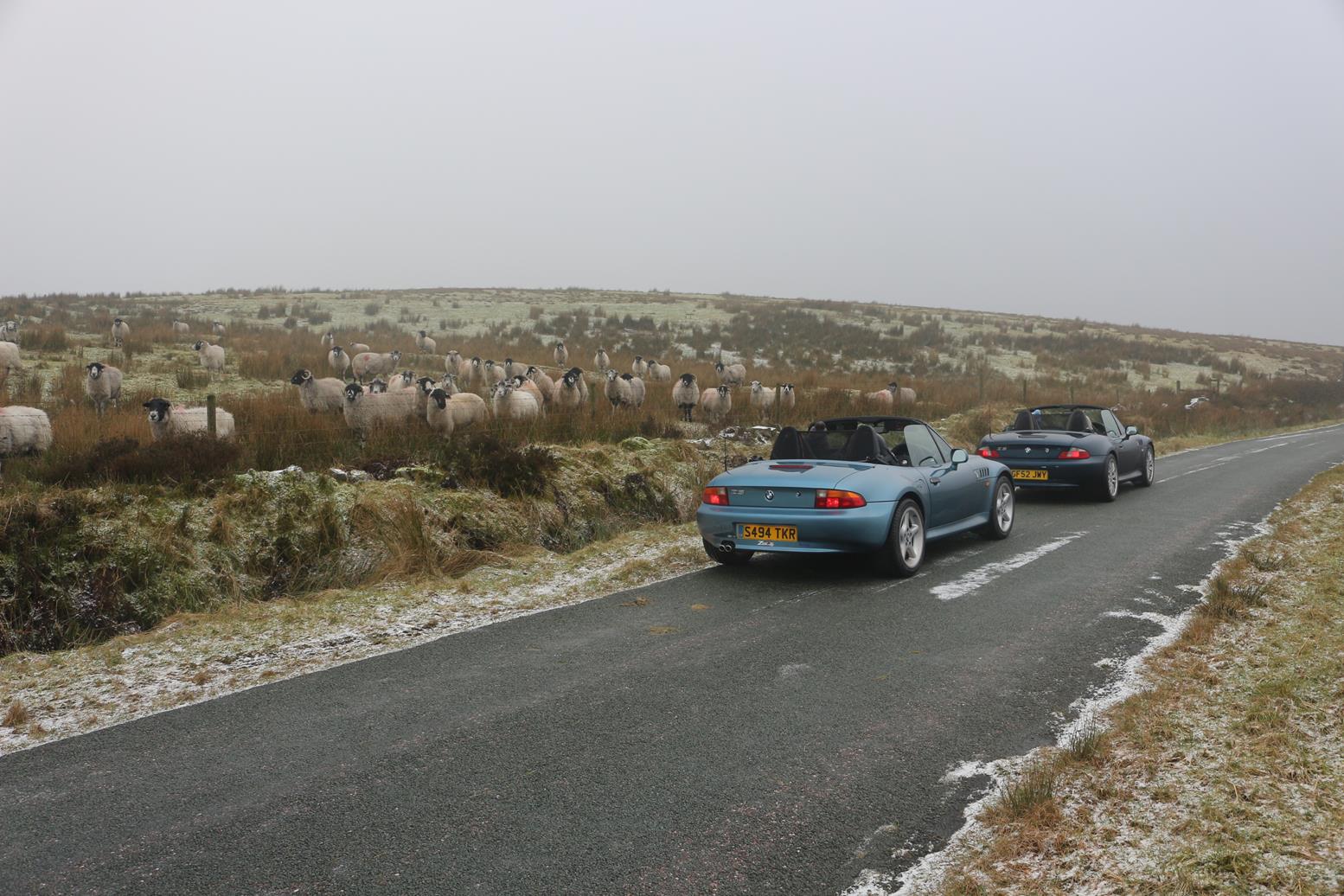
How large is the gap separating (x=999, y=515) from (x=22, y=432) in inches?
469

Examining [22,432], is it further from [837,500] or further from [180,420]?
[837,500]

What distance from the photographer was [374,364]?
92.7 ft

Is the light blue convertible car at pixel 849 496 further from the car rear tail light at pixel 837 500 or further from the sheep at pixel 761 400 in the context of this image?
the sheep at pixel 761 400

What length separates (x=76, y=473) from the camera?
9.28 metres

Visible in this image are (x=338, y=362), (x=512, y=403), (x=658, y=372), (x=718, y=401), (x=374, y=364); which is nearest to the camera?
(x=512, y=403)

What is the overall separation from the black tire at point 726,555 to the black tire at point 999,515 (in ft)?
9.39

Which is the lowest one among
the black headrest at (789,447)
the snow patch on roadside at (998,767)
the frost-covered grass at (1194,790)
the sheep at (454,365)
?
the snow patch on roadside at (998,767)

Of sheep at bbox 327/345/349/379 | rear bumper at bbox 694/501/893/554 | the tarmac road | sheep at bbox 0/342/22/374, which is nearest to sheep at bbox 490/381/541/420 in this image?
rear bumper at bbox 694/501/893/554

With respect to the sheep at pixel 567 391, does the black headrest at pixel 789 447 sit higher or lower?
higher

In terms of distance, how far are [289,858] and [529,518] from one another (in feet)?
24.9

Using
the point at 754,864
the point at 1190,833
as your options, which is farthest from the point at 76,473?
the point at 1190,833

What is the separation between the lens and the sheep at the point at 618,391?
21547 millimetres

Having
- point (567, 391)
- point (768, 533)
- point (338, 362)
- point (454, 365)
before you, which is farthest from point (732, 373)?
point (768, 533)

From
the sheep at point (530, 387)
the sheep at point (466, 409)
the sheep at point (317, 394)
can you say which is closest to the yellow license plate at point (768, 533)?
the sheep at point (466, 409)
